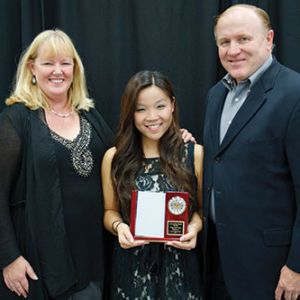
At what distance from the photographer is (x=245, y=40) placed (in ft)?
5.35

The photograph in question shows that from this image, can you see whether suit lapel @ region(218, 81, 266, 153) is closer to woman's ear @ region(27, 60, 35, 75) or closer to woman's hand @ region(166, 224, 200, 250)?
woman's hand @ region(166, 224, 200, 250)

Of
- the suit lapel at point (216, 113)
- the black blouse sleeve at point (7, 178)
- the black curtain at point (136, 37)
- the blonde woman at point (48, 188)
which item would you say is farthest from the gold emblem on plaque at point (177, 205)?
the black curtain at point (136, 37)

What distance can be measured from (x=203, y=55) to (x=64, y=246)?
1.33 meters

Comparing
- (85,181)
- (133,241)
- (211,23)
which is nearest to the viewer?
(133,241)

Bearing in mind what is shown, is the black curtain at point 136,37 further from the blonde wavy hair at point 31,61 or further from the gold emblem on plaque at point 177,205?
the gold emblem on plaque at point 177,205

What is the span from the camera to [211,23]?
2350 mm

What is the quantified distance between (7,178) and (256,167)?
3.39 ft

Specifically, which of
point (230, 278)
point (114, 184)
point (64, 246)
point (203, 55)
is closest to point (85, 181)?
point (114, 184)

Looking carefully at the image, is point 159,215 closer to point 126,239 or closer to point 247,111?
point 126,239

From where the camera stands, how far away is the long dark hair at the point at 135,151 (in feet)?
6.11

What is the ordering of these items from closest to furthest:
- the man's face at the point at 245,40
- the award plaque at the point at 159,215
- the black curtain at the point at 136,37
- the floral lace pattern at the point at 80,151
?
the man's face at the point at 245,40 → the award plaque at the point at 159,215 → the floral lace pattern at the point at 80,151 → the black curtain at the point at 136,37

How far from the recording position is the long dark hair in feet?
6.11

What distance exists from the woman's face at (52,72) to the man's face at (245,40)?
727 mm

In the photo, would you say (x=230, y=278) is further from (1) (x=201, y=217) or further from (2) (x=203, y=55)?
(2) (x=203, y=55)
